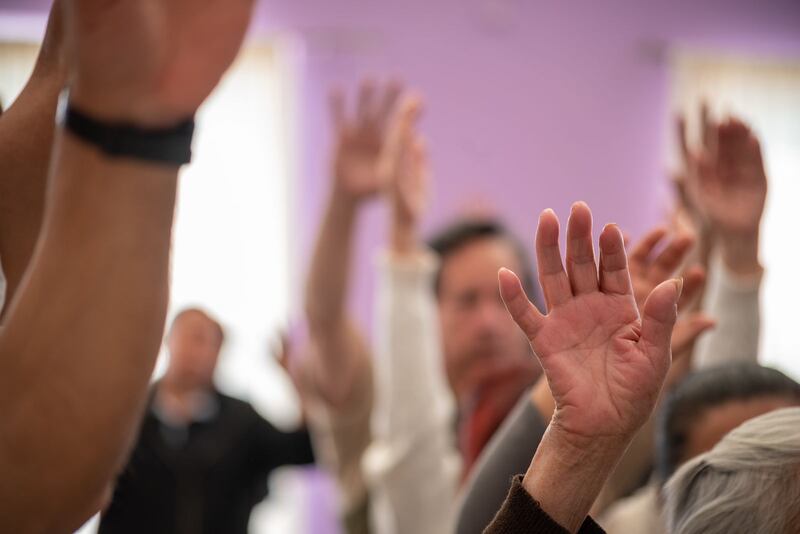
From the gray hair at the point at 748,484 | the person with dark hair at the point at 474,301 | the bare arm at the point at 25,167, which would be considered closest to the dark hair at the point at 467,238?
the person with dark hair at the point at 474,301

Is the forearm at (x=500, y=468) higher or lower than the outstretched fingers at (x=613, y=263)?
lower

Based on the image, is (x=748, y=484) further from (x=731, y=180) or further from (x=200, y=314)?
(x=200, y=314)

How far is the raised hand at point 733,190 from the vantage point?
1485 mm

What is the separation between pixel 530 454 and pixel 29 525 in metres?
0.64

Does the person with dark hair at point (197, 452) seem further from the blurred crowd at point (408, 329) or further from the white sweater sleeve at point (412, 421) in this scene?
the white sweater sleeve at point (412, 421)

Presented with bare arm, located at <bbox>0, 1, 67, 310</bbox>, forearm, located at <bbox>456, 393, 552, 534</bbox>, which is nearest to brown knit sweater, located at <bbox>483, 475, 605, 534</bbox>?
forearm, located at <bbox>456, 393, 552, 534</bbox>

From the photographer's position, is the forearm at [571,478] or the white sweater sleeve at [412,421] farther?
the white sweater sleeve at [412,421]

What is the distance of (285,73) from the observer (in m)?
4.86

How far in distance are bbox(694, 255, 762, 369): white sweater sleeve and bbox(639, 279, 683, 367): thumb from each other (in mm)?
760

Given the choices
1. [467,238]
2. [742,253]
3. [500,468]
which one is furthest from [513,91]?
[500,468]

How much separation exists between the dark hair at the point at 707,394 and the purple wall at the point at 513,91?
11.8 ft

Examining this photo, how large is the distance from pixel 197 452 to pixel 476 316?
3.56ft

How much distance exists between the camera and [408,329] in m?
1.57

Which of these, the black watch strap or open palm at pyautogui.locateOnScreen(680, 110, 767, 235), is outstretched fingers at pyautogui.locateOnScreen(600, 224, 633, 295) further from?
open palm at pyautogui.locateOnScreen(680, 110, 767, 235)
